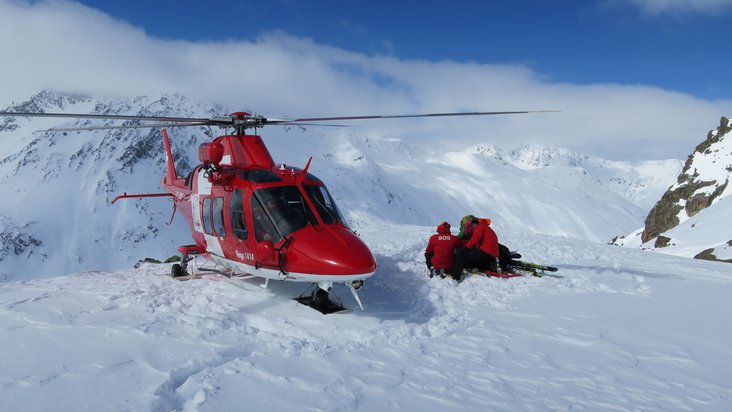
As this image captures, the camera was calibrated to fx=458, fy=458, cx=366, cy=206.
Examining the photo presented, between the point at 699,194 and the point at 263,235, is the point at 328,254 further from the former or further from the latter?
the point at 699,194

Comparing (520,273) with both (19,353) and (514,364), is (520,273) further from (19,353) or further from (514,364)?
(19,353)

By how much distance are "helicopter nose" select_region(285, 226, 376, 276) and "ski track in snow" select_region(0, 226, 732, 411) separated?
2.85ft

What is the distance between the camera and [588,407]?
491 centimetres

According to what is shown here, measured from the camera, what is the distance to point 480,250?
35.2 feet

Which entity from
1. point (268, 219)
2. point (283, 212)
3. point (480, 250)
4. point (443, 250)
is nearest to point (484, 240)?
point (480, 250)

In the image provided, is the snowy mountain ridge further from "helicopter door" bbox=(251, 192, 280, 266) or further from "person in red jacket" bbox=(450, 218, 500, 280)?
"helicopter door" bbox=(251, 192, 280, 266)

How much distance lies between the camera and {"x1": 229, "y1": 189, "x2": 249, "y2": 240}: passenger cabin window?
870cm

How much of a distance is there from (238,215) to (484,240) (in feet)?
18.7

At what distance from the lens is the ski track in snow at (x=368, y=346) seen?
16.1ft

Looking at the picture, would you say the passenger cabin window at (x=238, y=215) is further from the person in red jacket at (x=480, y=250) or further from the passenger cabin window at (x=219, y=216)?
the person in red jacket at (x=480, y=250)

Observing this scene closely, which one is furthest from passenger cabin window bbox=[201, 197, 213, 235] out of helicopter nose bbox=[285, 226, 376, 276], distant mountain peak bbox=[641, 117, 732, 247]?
distant mountain peak bbox=[641, 117, 732, 247]

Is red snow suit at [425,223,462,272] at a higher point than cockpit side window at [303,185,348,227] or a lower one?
lower

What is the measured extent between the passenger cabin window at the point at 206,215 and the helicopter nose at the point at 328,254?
285cm

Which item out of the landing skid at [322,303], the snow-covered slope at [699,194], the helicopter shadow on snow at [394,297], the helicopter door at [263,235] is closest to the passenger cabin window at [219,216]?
the helicopter door at [263,235]
